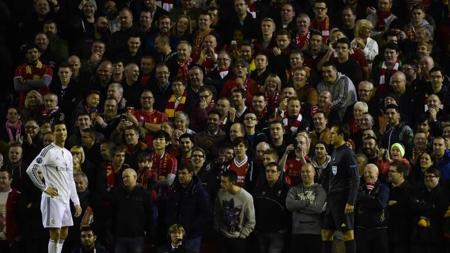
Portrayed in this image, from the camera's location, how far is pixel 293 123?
21672 mm

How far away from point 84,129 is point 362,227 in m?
4.61

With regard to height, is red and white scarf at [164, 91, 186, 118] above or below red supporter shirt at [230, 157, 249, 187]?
above

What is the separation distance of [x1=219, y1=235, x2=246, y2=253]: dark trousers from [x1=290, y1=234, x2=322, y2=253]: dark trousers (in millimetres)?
723

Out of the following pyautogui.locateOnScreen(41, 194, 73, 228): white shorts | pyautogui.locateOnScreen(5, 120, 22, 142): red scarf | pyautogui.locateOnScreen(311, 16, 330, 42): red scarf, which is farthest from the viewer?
pyautogui.locateOnScreen(311, 16, 330, 42): red scarf

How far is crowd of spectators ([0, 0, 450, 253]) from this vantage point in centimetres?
2041

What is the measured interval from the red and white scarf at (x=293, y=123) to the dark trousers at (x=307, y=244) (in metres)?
1.94

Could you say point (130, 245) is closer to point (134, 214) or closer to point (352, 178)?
point (134, 214)

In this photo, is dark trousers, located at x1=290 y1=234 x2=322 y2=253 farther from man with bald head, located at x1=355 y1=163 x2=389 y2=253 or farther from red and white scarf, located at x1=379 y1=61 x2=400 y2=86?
red and white scarf, located at x1=379 y1=61 x2=400 y2=86

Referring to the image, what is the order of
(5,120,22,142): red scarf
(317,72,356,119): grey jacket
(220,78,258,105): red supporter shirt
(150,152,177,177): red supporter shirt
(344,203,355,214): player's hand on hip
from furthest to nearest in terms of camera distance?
(5,120,22,142): red scarf, (220,78,258,105): red supporter shirt, (317,72,356,119): grey jacket, (150,152,177,177): red supporter shirt, (344,203,355,214): player's hand on hip

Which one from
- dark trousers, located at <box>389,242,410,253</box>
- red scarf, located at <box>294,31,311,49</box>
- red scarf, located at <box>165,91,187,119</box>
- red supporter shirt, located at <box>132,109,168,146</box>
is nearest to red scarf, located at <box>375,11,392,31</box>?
red scarf, located at <box>294,31,311,49</box>

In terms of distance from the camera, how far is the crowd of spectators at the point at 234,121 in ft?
A: 66.9

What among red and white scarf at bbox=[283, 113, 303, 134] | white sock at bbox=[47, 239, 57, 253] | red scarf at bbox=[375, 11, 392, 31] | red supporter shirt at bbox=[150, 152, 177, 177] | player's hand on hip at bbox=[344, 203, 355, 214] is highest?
red scarf at bbox=[375, 11, 392, 31]

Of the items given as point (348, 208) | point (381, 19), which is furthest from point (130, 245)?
point (381, 19)

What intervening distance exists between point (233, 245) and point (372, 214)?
200 centimetres
